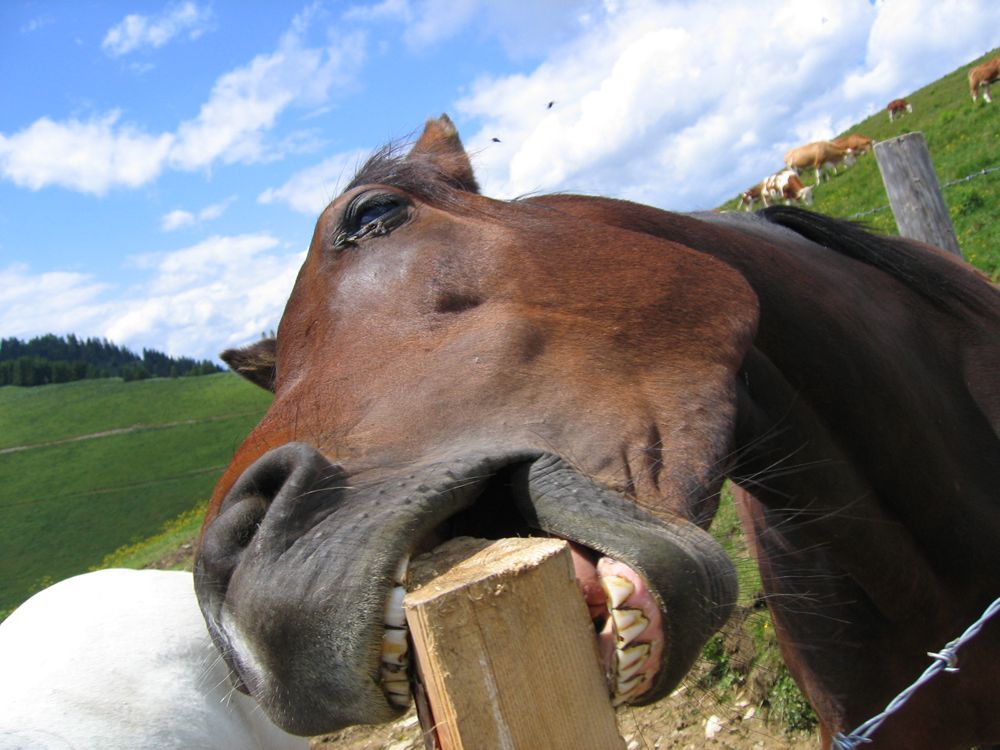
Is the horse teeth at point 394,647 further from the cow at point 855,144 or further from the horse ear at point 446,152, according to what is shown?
the cow at point 855,144

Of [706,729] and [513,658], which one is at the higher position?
[513,658]

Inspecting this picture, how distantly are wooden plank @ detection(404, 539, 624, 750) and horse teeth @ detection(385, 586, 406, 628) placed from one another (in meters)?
0.17

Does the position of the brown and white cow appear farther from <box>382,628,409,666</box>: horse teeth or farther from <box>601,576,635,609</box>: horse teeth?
<box>382,628,409,666</box>: horse teeth

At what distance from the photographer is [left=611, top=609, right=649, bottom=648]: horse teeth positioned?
1197 millimetres

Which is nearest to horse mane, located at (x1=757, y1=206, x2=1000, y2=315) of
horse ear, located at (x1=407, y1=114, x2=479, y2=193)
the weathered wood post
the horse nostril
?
horse ear, located at (x1=407, y1=114, x2=479, y2=193)

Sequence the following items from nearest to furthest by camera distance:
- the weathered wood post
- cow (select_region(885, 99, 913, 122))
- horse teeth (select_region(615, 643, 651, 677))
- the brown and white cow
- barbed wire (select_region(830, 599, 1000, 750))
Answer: horse teeth (select_region(615, 643, 651, 677)) < barbed wire (select_region(830, 599, 1000, 750)) < the weathered wood post < the brown and white cow < cow (select_region(885, 99, 913, 122))

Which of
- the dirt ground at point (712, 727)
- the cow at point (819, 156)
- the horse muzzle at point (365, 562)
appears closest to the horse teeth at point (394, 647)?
the horse muzzle at point (365, 562)

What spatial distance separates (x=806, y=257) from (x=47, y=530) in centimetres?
4019

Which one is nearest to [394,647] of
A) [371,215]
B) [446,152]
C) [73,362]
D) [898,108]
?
[371,215]

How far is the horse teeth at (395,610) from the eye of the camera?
1190 millimetres

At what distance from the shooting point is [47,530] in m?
35.7

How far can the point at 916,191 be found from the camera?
17.5 ft

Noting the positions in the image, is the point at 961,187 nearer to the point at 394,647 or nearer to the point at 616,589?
the point at 616,589

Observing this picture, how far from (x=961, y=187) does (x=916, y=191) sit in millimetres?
6764
